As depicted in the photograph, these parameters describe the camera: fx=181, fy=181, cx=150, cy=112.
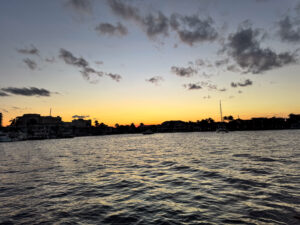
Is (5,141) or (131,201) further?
(5,141)

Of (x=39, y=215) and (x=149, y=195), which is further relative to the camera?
(x=149, y=195)

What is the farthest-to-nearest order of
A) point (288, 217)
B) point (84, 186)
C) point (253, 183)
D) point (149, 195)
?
point (84, 186), point (253, 183), point (149, 195), point (288, 217)

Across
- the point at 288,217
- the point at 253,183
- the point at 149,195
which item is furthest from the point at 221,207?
the point at 253,183

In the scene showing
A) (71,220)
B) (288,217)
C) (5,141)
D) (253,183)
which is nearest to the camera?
(288,217)

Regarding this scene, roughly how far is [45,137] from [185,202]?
211124mm

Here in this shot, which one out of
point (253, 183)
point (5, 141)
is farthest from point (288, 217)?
point (5, 141)

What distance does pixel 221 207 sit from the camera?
859cm

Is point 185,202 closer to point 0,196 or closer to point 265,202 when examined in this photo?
point 265,202

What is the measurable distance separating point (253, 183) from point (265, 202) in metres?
3.92

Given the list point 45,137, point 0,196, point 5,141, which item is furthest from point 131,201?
point 45,137

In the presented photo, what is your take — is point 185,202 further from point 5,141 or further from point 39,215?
point 5,141

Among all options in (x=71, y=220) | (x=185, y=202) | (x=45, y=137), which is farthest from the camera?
(x=45, y=137)

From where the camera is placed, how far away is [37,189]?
517 inches

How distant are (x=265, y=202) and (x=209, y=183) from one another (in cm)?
431
